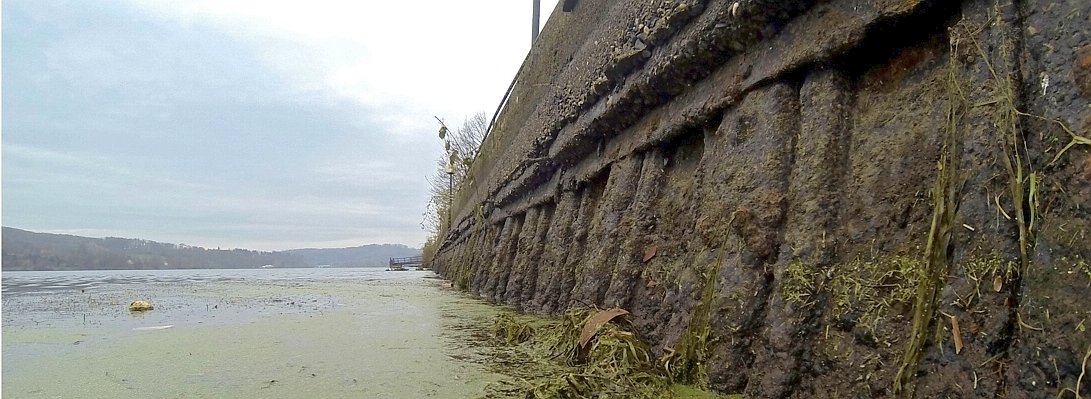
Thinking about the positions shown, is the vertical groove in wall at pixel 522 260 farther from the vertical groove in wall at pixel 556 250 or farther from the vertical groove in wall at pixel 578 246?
the vertical groove in wall at pixel 578 246

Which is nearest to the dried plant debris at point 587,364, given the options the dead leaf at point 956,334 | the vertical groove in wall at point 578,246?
the dead leaf at point 956,334

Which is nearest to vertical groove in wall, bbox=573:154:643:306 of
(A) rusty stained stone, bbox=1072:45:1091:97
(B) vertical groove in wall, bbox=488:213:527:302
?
(A) rusty stained stone, bbox=1072:45:1091:97

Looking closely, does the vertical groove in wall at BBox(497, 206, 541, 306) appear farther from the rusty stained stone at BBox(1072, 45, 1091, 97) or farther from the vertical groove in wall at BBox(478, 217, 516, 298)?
the rusty stained stone at BBox(1072, 45, 1091, 97)

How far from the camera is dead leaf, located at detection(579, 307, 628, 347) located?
2549mm

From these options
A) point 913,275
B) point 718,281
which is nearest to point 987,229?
point 913,275

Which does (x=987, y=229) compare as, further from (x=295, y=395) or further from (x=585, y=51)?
(x=585, y=51)

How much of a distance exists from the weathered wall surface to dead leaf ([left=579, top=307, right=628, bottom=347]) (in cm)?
19

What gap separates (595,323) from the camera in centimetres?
262

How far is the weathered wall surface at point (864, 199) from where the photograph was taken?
125 centimetres

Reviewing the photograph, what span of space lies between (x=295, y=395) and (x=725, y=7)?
7.45 ft

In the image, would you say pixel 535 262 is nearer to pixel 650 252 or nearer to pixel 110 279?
pixel 650 252

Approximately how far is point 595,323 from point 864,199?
1226 mm

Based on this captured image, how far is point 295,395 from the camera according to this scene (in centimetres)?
220

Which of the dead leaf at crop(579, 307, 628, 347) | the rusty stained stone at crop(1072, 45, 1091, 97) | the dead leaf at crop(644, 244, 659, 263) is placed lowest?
the dead leaf at crop(579, 307, 628, 347)
